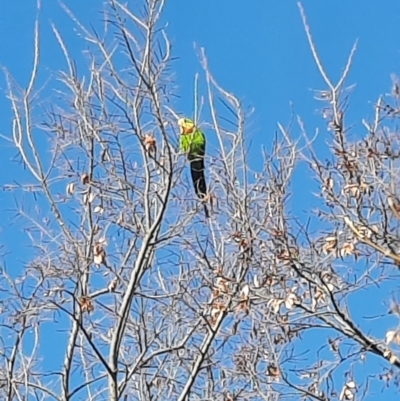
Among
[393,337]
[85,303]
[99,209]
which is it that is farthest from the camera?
[99,209]

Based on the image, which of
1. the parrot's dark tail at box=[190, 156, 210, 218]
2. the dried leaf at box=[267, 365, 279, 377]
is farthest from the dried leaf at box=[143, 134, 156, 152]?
the dried leaf at box=[267, 365, 279, 377]

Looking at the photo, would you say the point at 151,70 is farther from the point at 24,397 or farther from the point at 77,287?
the point at 24,397

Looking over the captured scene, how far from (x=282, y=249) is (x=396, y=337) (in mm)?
779

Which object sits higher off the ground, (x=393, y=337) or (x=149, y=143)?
(x=149, y=143)

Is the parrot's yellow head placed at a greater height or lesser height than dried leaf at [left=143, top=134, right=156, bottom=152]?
greater

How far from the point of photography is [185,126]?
4609 mm

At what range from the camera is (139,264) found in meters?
4.81

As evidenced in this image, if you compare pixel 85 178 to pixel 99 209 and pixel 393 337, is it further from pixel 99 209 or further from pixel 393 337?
pixel 393 337

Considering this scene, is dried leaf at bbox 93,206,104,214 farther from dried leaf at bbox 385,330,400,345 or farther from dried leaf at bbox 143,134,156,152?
dried leaf at bbox 385,330,400,345

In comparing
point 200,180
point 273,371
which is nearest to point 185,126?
point 200,180

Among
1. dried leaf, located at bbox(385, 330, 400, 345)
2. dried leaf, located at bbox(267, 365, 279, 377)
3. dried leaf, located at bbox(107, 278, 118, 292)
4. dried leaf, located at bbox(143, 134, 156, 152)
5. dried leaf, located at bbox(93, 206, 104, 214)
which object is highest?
dried leaf, located at bbox(93, 206, 104, 214)

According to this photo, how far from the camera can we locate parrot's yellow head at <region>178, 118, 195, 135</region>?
4.60 metres

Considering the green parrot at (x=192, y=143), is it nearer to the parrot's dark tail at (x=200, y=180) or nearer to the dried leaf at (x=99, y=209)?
the parrot's dark tail at (x=200, y=180)

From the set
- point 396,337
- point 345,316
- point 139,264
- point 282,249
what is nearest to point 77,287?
point 139,264
